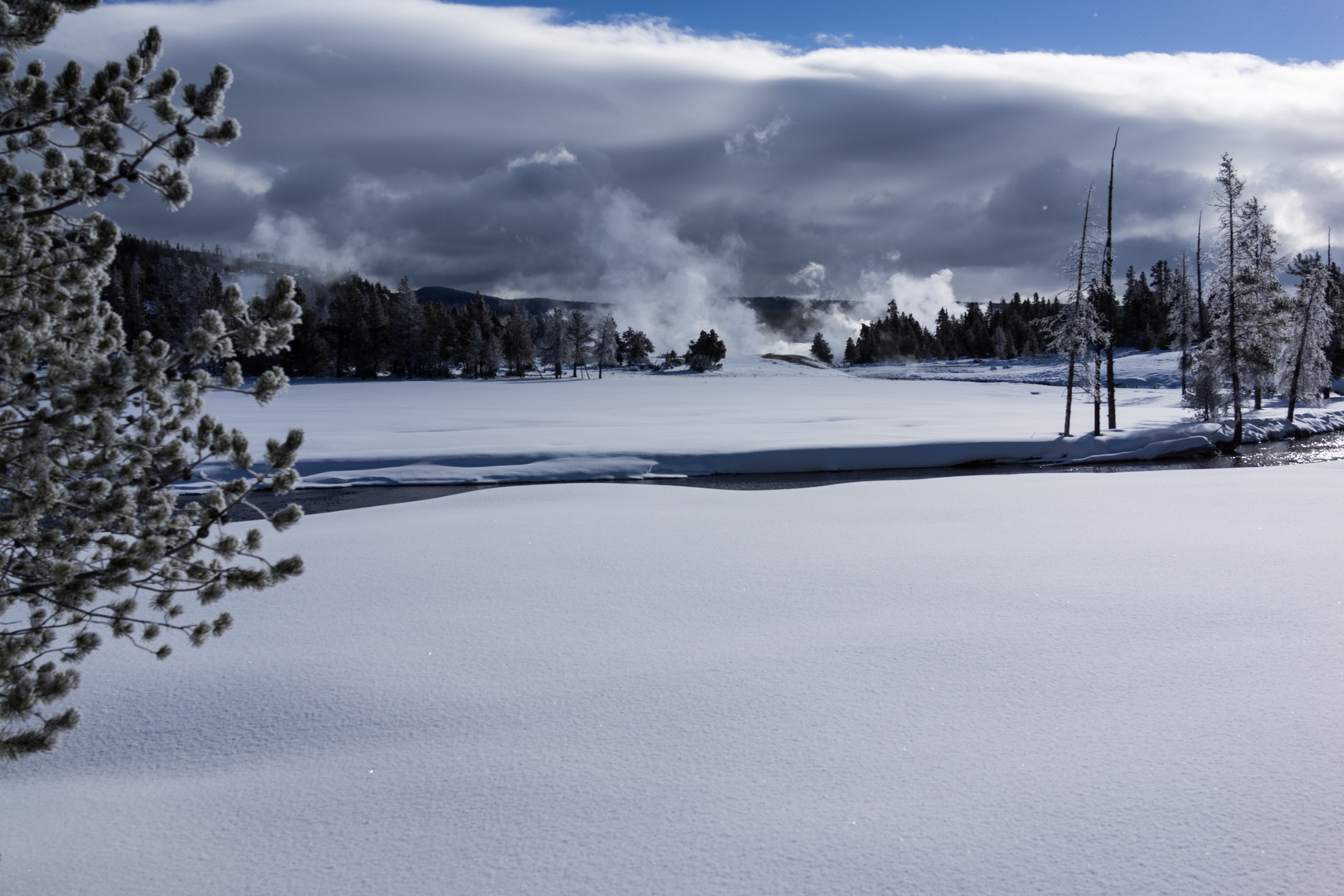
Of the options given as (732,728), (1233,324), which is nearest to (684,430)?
(1233,324)

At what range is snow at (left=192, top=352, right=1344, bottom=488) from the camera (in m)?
23.5

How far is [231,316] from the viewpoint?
331cm

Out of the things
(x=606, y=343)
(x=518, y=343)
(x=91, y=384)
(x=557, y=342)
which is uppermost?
(x=606, y=343)

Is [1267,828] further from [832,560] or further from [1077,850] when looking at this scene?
[832,560]

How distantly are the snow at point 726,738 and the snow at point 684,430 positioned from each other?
14.9 metres

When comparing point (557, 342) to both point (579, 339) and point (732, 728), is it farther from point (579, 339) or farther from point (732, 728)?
point (732, 728)

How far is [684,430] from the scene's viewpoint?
102 ft

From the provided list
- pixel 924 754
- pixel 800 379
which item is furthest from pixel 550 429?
pixel 800 379

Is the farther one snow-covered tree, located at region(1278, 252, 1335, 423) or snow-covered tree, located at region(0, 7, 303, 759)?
snow-covered tree, located at region(1278, 252, 1335, 423)

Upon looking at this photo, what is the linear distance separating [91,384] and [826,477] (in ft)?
69.7

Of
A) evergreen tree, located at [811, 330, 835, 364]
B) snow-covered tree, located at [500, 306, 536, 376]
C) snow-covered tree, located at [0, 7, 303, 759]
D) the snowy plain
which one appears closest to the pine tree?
snow-covered tree, located at [500, 306, 536, 376]

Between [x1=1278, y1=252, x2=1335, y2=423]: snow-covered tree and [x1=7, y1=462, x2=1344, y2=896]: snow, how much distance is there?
40.5 m

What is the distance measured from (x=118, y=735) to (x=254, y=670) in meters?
1.00

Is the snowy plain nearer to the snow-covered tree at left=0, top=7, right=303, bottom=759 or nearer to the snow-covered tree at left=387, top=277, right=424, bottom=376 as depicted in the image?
the snow-covered tree at left=0, top=7, right=303, bottom=759
